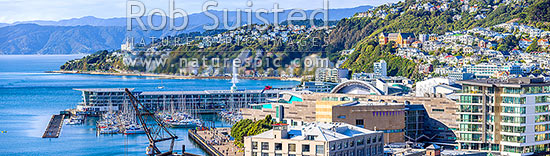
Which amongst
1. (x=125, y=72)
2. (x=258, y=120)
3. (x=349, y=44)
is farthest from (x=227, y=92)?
(x=125, y=72)

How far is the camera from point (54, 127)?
38.5 meters

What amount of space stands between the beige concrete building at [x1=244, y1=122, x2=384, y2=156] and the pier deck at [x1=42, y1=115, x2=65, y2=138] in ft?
63.0

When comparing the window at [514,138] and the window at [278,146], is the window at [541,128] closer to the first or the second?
the window at [514,138]

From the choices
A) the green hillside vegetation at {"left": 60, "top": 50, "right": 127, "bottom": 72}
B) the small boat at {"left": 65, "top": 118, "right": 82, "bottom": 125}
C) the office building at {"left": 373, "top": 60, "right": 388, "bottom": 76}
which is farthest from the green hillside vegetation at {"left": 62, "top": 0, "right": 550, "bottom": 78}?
the small boat at {"left": 65, "top": 118, "right": 82, "bottom": 125}

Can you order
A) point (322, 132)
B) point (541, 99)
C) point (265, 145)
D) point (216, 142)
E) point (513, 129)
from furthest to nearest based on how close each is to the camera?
point (216, 142), point (541, 99), point (513, 129), point (265, 145), point (322, 132)

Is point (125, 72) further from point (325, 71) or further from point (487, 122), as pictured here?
point (487, 122)

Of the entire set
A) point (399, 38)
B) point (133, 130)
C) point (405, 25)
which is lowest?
point (133, 130)

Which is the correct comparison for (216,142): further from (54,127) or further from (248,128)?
(54,127)

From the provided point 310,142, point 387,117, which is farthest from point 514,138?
point 310,142

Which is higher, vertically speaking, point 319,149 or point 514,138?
point 319,149

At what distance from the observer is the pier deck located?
35.1 meters

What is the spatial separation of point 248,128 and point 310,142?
12.1 meters

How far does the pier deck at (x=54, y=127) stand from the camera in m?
35.1

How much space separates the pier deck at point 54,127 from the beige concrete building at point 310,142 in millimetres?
19210
